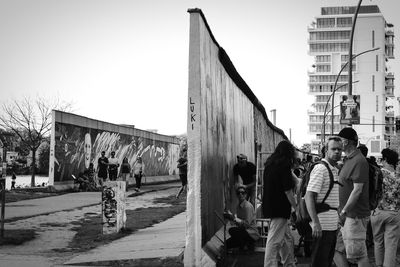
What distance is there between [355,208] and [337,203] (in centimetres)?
40

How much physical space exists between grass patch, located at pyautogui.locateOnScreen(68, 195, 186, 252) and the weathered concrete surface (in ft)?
1.02

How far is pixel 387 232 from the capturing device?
23.9 feet

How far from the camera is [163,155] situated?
39.2 meters

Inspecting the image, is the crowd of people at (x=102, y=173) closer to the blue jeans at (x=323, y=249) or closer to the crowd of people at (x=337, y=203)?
the crowd of people at (x=337, y=203)

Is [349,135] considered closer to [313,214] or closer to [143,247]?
[313,214]

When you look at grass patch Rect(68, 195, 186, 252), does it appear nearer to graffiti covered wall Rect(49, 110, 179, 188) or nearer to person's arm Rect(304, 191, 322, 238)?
person's arm Rect(304, 191, 322, 238)

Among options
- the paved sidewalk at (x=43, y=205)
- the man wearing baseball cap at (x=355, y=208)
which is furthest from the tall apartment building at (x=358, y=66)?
the man wearing baseball cap at (x=355, y=208)

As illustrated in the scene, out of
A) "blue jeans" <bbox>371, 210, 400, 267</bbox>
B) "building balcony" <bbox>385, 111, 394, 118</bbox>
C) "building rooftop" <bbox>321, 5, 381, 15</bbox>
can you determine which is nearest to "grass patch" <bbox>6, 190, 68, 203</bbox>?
"blue jeans" <bbox>371, 210, 400, 267</bbox>

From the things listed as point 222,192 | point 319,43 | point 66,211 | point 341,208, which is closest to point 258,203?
point 222,192

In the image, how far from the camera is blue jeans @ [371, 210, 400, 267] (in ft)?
23.7

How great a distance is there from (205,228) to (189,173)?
87cm

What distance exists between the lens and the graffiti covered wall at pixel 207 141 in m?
7.21

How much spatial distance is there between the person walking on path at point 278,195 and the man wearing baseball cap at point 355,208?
653 millimetres

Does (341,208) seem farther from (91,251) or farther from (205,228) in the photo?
(91,251)
